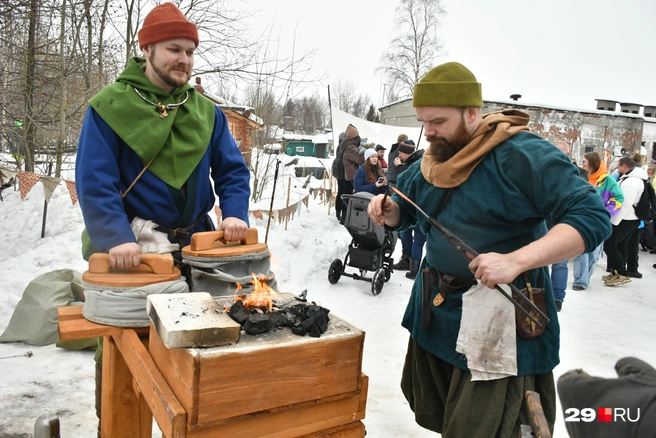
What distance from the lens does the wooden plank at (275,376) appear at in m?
1.37

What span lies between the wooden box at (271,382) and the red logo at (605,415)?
2.73 feet

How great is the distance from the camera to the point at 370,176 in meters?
7.98

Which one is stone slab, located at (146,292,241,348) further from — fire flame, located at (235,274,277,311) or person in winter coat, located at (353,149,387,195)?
person in winter coat, located at (353,149,387,195)

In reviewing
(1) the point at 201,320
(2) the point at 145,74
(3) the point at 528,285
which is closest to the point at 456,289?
(3) the point at 528,285

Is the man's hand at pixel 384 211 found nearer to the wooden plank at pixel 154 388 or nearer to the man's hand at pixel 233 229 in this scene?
the man's hand at pixel 233 229

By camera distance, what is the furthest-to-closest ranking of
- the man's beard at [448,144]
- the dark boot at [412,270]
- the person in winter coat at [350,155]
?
the person in winter coat at [350,155] → the dark boot at [412,270] → the man's beard at [448,144]

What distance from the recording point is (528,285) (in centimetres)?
182

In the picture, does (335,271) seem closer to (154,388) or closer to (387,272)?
(387,272)

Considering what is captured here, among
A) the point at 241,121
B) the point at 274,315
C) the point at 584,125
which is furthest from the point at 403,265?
the point at 584,125

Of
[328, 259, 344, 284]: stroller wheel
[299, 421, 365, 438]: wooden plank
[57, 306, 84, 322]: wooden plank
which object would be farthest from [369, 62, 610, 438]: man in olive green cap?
[328, 259, 344, 284]: stroller wheel

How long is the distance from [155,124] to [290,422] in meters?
1.43

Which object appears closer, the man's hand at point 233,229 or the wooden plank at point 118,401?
the wooden plank at point 118,401

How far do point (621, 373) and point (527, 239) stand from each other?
108 centimetres

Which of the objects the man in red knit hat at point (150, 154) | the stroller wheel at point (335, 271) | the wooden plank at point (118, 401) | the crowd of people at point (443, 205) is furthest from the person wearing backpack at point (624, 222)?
the wooden plank at point (118, 401)
